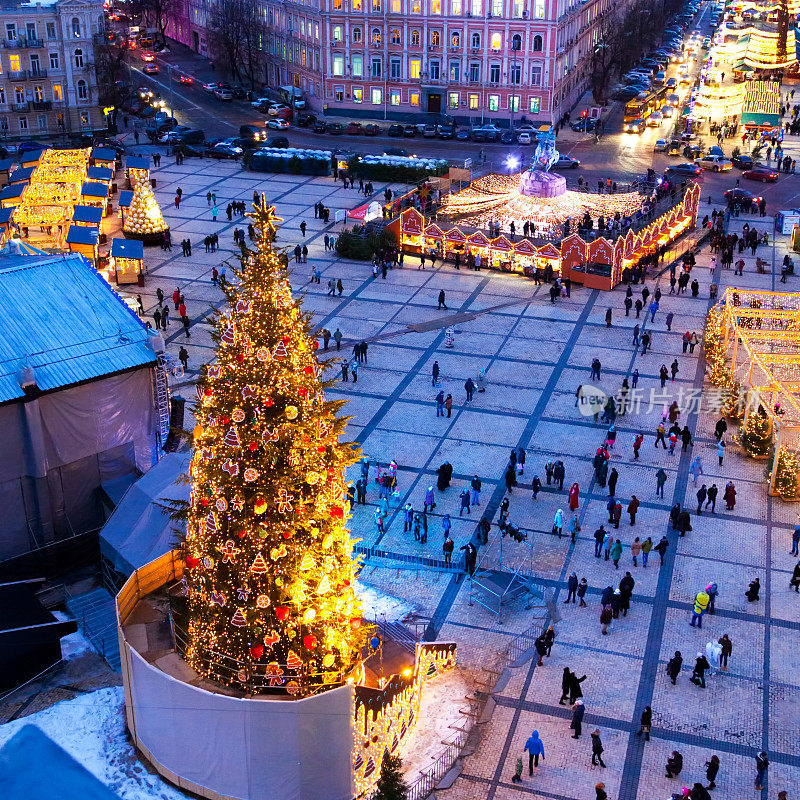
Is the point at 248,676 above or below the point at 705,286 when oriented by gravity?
above

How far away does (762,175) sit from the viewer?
64750 millimetres

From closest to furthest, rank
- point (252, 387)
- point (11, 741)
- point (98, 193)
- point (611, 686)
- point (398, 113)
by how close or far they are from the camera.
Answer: point (11, 741)
point (252, 387)
point (611, 686)
point (98, 193)
point (398, 113)

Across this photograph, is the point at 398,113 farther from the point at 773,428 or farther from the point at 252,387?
the point at 252,387

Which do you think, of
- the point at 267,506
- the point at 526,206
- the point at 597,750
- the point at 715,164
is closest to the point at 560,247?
the point at 526,206

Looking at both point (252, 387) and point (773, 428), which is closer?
point (252, 387)

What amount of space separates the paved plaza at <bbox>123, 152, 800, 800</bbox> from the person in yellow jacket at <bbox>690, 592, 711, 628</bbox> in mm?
251

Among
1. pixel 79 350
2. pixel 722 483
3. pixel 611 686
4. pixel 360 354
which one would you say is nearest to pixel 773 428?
pixel 722 483

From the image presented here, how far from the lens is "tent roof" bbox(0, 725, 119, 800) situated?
44.1 feet

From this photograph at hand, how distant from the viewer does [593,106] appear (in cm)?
8081

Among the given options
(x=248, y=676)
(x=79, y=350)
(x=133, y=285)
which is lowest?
(x=133, y=285)

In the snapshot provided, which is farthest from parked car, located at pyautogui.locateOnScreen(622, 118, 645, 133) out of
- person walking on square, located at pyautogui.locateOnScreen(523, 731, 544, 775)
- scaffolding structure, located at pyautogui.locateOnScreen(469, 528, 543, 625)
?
person walking on square, located at pyautogui.locateOnScreen(523, 731, 544, 775)

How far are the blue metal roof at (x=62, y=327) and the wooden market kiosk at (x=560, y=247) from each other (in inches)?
983

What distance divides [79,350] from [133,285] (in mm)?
22448

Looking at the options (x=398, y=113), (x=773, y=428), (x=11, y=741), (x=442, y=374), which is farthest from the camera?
(x=398, y=113)
